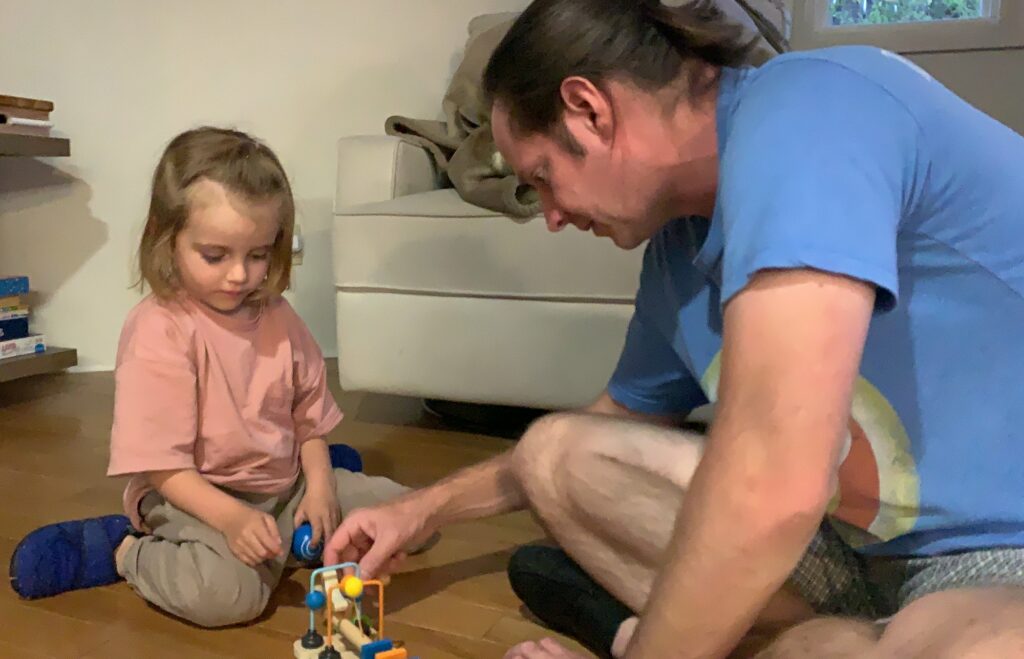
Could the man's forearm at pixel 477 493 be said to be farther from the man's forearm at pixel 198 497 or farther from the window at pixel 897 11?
the window at pixel 897 11

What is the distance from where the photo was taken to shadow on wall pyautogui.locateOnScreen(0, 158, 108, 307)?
203 cm

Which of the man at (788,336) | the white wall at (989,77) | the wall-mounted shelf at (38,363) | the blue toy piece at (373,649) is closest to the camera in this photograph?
the man at (788,336)

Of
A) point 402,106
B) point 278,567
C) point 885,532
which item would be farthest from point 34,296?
point 885,532

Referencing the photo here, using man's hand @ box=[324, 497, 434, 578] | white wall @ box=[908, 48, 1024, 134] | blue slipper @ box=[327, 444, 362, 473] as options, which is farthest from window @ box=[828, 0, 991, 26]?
man's hand @ box=[324, 497, 434, 578]

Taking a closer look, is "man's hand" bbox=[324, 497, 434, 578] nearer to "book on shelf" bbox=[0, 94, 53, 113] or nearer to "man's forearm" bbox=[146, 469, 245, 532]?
"man's forearm" bbox=[146, 469, 245, 532]

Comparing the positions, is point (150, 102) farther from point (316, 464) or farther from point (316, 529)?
point (316, 529)

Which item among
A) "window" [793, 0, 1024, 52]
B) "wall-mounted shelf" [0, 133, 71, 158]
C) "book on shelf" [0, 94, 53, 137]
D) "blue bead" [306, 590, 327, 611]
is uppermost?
"window" [793, 0, 1024, 52]

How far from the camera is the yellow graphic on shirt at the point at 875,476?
694 mm

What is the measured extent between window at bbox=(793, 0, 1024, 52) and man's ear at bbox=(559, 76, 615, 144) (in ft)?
6.53

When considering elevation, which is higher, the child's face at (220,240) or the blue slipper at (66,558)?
the child's face at (220,240)

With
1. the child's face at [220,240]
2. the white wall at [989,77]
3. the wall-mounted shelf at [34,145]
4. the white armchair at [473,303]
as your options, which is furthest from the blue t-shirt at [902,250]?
the white wall at [989,77]

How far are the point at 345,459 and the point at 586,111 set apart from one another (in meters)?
0.86

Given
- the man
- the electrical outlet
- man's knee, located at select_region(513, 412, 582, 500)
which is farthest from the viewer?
the electrical outlet

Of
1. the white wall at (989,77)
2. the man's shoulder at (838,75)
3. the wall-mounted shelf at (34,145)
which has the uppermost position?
the white wall at (989,77)
